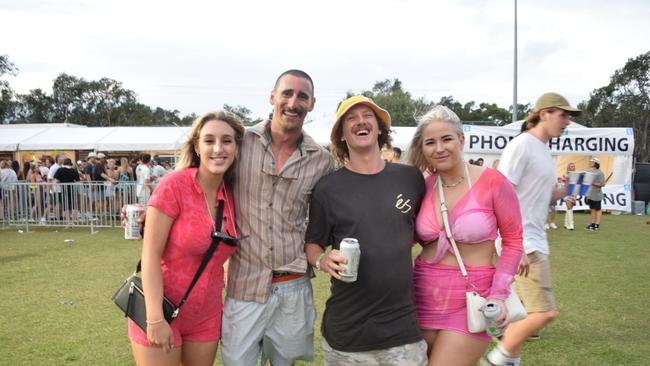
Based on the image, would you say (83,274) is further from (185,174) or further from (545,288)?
(545,288)

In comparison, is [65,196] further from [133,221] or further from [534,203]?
[534,203]

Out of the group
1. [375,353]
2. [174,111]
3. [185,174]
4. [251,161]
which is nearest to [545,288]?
[375,353]

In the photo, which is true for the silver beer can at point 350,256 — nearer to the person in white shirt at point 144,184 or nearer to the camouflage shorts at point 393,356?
the camouflage shorts at point 393,356

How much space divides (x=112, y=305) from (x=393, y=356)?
185 inches

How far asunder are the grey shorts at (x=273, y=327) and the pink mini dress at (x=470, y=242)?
687mm

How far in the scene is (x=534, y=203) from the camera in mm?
3865

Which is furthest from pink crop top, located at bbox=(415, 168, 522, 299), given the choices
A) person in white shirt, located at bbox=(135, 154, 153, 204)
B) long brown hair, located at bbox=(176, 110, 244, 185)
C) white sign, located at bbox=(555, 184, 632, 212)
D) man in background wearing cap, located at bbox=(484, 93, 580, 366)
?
white sign, located at bbox=(555, 184, 632, 212)

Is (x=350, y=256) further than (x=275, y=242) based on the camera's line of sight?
No

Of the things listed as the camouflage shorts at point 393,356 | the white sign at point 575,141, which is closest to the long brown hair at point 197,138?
the camouflage shorts at point 393,356

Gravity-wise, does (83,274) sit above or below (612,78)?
below

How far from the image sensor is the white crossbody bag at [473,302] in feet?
7.98

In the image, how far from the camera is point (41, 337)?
497cm

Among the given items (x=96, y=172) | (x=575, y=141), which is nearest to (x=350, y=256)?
(x=96, y=172)

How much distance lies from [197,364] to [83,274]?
593 cm
